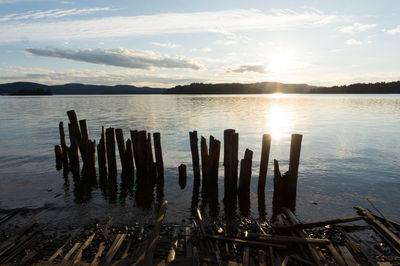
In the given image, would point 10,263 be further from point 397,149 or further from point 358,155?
point 397,149

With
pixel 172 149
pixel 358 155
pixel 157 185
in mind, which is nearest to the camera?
pixel 157 185

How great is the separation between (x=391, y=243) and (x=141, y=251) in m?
6.84

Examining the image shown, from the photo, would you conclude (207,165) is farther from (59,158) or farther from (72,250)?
(59,158)

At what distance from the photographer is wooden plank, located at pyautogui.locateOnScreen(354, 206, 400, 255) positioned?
736 centimetres

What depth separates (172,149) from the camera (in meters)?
21.6

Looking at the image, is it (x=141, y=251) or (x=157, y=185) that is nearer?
(x=141, y=251)

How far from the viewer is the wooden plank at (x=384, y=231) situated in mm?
7357

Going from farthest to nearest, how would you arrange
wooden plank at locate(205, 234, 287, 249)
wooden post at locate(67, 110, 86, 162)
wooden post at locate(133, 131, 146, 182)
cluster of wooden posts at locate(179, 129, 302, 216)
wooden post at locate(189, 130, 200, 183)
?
wooden post at locate(67, 110, 86, 162) < wooden post at locate(133, 131, 146, 182) < wooden post at locate(189, 130, 200, 183) < cluster of wooden posts at locate(179, 129, 302, 216) < wooden plank at locate(205, 234, 287, 249)

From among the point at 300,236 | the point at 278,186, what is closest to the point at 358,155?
the point at 278,186

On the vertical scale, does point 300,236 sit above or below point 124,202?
above

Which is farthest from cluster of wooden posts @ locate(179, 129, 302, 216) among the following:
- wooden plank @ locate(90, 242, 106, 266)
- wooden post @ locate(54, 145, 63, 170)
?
wooden post @ locate(54, 145, 63, 170)

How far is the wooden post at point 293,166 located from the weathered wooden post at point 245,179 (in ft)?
5.17

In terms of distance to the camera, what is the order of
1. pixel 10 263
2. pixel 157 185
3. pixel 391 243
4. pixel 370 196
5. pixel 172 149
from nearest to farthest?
pixel 10 263, pixel 391 243, pixel 370 196, pixel 157 185, pixel 172 149

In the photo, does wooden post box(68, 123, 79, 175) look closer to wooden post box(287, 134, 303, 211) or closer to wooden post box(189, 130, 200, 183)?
wooden post box(189, 130, 200, 183)
